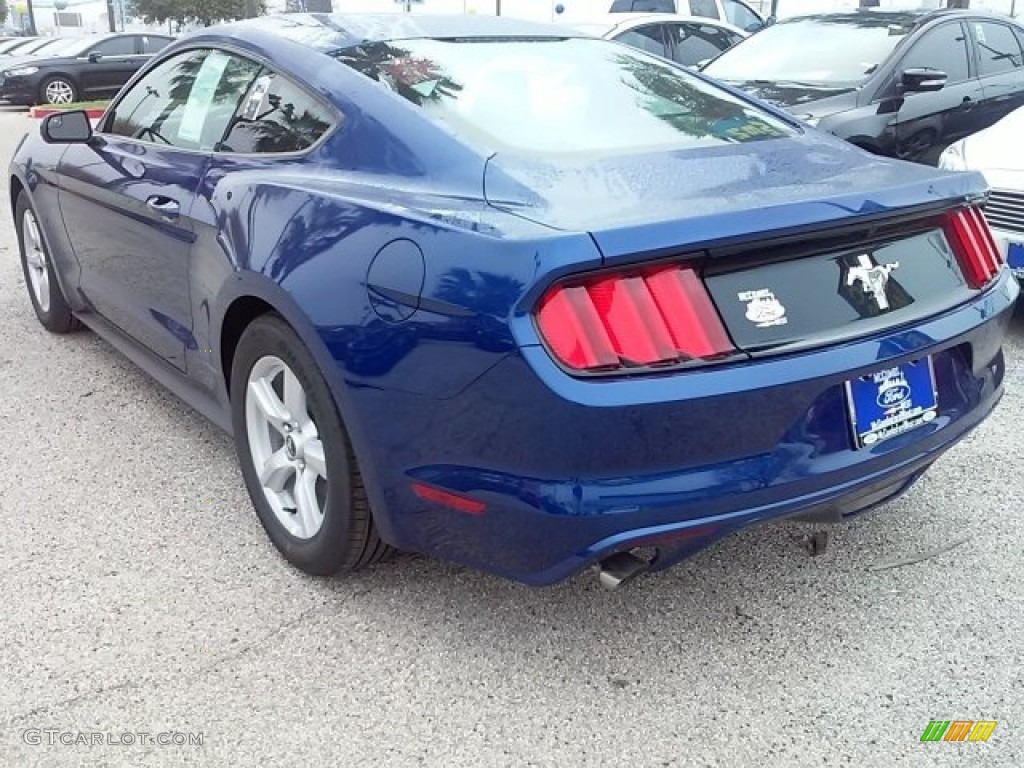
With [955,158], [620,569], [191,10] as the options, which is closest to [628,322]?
[620,569]

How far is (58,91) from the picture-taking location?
20.2m

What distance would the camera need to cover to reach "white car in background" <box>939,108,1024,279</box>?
471cm

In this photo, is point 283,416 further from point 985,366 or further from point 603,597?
point 985,366

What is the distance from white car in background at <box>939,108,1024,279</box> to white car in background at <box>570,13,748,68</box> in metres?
5.07

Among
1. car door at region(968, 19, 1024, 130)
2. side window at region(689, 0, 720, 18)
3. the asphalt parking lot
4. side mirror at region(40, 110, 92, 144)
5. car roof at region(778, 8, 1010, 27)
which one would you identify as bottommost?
the asphalt parking lot

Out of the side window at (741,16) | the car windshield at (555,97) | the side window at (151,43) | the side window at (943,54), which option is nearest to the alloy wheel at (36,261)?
the car windshield at (555,97)

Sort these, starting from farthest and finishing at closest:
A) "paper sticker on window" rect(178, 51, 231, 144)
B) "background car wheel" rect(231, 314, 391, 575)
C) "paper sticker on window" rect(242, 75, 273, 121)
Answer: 1. "paper sticker on window" rect(178, 51, 231, 144)
2. "paper sticker on window" rect(242, 75, 273, 121)
3. "background car wheel" rect(231, 314, 391, 575)

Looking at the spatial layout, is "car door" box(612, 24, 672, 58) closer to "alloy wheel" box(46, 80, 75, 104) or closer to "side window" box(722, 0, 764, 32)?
"side window" box(722, 0, 764, 32)

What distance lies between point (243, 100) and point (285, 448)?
1.11m

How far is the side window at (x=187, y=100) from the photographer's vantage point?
127 inches

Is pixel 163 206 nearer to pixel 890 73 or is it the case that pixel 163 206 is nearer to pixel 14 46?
pixel 890 73

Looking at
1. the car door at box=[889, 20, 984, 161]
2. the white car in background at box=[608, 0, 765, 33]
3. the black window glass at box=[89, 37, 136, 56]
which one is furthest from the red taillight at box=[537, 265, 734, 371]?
the black window glass at box=[89, 37, 136, 56]

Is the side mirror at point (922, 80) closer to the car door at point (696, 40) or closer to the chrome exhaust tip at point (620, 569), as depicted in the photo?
the car door at point (696, 40)

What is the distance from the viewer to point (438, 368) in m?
2.21
